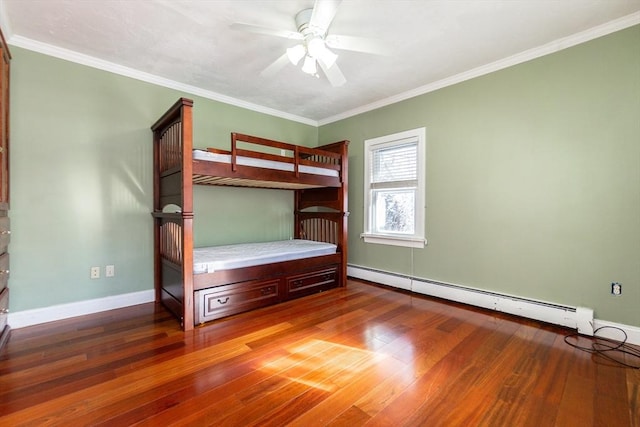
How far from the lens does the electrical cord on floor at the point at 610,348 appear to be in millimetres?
1920

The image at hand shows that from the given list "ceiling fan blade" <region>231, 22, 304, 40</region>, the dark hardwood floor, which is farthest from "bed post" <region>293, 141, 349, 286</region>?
"ceiling fan blade" <region>231, 22, 304, 40</region>

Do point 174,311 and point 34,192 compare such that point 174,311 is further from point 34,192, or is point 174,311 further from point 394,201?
point 394,201

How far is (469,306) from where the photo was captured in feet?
9.52

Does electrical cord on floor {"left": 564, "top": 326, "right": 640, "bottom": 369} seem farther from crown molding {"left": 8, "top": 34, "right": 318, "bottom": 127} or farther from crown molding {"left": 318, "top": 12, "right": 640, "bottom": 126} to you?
crown molding {"left": 8, "top": 34, "right": 318, "bottom": 127}

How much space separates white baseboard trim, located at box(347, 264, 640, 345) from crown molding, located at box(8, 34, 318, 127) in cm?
285

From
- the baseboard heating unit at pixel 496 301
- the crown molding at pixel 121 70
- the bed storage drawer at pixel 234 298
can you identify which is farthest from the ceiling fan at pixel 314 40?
the baseboard heating unit at pixel 496 301

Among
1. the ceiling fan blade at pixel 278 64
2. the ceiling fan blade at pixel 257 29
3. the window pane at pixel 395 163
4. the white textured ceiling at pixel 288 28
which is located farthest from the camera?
the window pane at pixel 395 163

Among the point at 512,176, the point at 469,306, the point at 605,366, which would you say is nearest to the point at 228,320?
the point at 469,306

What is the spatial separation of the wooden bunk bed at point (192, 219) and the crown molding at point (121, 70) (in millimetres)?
560

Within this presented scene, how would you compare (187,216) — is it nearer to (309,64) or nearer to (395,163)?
(309,64)

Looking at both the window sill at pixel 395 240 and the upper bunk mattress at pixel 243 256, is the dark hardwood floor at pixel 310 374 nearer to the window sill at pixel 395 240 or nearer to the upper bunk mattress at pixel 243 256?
the upper bunk mattress at pixel 243 256

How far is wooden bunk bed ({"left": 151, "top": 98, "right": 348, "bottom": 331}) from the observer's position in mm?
2322

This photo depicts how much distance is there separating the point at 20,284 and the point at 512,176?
4467 mm

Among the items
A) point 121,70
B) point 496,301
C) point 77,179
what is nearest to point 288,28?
point 121,70
